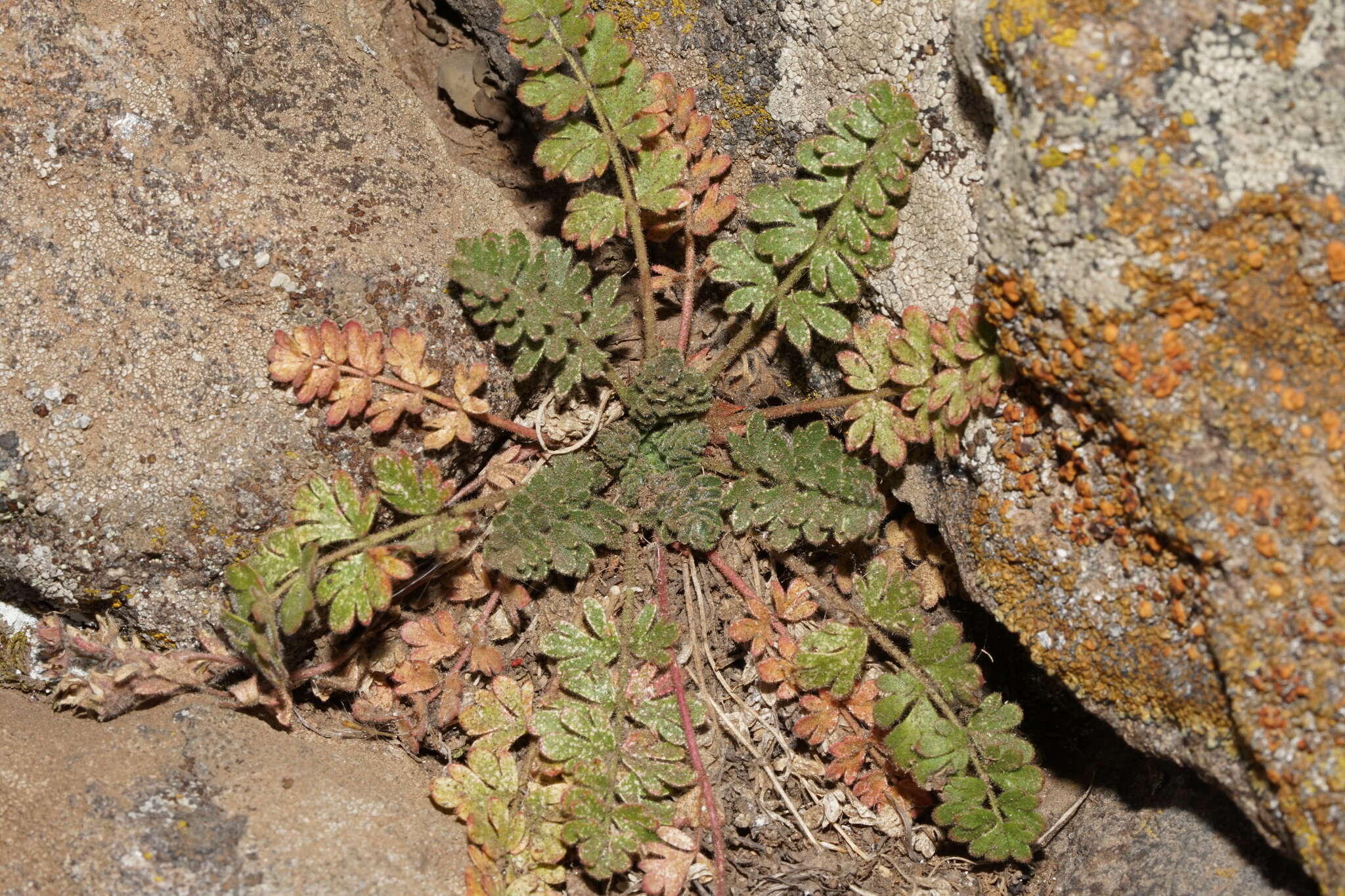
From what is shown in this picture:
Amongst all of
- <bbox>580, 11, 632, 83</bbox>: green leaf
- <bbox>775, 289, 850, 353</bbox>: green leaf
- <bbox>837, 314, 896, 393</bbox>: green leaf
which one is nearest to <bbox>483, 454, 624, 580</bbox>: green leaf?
<bbox>775, 289, 850, 353</bbox>: green leaf

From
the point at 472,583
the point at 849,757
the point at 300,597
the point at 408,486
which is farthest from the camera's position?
the point at 472,583

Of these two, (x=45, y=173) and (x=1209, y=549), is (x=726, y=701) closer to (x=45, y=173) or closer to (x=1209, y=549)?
(x=1209, y=549)

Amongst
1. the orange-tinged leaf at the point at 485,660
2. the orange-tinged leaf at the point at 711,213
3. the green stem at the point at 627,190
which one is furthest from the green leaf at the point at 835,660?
the orange-tinged leaf at the point at 711,213

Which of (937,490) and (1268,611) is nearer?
(1268,611)

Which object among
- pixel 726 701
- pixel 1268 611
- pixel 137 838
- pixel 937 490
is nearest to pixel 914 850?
pixel 726 701

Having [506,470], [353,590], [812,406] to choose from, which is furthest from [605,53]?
[353,590]

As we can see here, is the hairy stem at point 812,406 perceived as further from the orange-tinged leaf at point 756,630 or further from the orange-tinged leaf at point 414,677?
the orange-tinged leaf at point 414,677

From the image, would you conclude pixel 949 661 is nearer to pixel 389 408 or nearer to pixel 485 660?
pixel 485 660
